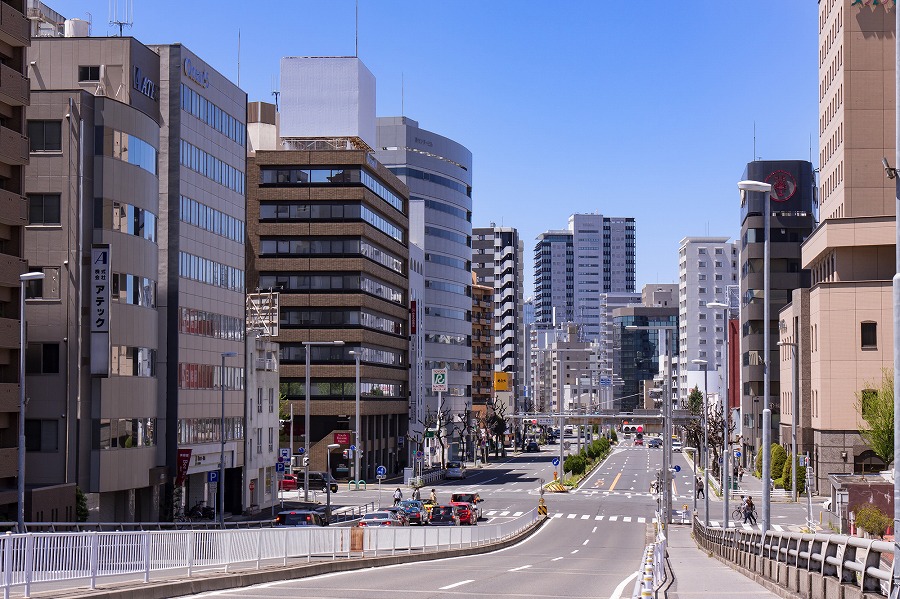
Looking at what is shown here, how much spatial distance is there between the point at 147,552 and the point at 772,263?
111 metres

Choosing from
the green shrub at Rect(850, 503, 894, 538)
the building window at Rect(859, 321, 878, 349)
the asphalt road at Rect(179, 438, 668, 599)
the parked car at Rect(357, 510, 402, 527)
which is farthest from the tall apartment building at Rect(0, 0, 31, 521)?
the building window at Rect(859, 321, 878, 349)

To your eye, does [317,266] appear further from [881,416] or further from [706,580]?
[706,580]

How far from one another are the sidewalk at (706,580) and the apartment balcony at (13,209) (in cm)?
2872

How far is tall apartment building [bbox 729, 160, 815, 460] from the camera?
400ft

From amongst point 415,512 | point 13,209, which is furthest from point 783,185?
point 13,209

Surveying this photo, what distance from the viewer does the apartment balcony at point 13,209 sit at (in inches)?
1804

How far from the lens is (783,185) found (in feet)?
415

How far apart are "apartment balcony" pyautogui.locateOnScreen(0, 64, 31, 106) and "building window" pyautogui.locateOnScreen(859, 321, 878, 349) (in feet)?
192

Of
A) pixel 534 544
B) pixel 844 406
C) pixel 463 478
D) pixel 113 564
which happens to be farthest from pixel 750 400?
pixel 113 564

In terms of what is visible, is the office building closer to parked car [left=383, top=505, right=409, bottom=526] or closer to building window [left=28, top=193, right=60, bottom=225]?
parked car [left=383, top=505, right=409, bottom=526]

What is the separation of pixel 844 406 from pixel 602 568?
49.6m

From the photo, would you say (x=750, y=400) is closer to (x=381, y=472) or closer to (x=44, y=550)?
(x=381, y=472)

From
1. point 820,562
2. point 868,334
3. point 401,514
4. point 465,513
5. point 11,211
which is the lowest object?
point 465,513

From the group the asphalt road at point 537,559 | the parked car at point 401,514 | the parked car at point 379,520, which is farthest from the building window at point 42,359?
the asphalt road at point 537,559
